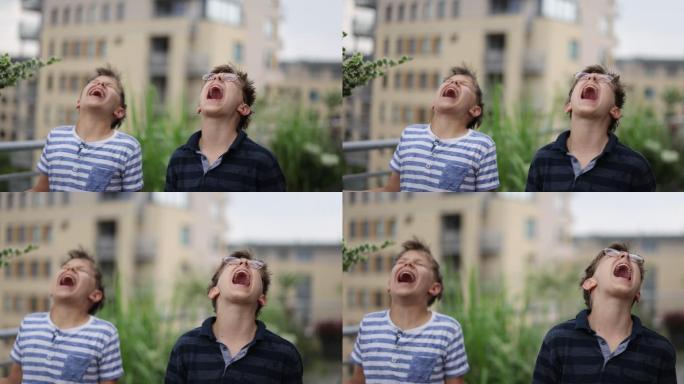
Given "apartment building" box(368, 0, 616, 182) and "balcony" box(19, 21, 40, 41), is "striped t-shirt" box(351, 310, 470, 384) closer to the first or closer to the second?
"apartment building" box(368, 0, 616, 182)

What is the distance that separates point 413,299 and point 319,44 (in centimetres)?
88

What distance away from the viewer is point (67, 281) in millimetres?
3709

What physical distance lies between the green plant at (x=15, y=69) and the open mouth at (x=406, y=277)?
1.31 meters

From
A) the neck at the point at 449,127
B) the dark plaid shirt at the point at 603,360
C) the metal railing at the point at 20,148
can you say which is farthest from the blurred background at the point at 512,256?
the metal railing at the point at 20,148

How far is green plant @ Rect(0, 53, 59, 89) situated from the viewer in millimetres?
3773

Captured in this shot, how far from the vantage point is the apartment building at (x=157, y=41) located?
3.76 metres

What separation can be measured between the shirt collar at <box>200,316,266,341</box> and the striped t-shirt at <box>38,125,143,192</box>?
0.49 metres

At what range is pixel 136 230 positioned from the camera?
12.8ft

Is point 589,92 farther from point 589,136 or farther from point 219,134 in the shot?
point 219,134

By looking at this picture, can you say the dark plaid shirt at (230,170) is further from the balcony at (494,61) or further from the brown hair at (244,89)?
the balcony at (494,61)

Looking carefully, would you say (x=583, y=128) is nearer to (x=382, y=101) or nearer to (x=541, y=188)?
(x=541, y=188)

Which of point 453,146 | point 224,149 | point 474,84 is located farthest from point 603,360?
point 224,149

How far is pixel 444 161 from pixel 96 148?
3.50 ft

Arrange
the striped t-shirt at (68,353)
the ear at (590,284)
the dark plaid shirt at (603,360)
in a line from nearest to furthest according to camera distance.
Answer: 1. the dark plaid shirt at (603,360)
2. the ear at (590,284)
3. the striped t-shirt at (68,353)
